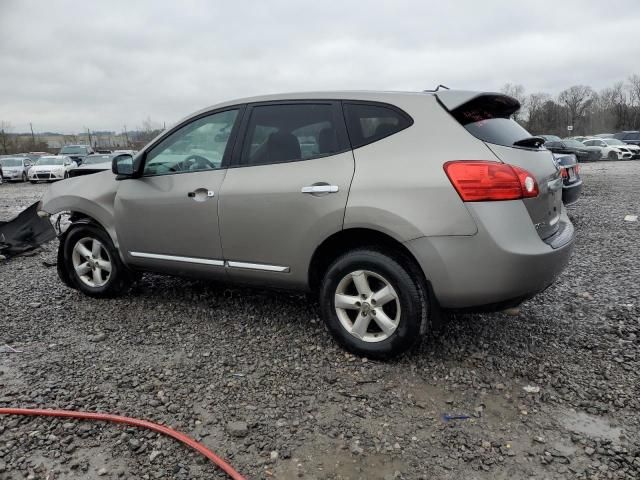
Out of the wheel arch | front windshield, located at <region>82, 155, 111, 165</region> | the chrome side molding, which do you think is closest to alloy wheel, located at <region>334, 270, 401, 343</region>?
the wheel arch

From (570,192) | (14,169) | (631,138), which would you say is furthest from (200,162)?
(631,138)

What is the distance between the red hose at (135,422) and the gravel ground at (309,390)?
0.04 m

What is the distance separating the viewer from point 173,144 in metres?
4.21

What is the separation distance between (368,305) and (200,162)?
180cm

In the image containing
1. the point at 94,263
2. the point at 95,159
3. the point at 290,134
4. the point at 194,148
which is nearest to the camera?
the point at 290,134

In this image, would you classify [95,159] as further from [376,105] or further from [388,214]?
[388,214]

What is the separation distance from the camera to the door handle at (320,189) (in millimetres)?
3260

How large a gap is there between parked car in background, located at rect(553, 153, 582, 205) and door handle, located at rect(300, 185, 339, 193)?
4.97 m

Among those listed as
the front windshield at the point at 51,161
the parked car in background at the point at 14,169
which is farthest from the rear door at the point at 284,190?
the parked car in background at the point at 14,169

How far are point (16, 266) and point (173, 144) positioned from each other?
3.40 meters

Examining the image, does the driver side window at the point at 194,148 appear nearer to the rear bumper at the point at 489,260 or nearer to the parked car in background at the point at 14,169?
the rear bumper at the point at 489,260

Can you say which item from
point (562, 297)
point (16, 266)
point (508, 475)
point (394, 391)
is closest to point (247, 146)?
point (394, 391)

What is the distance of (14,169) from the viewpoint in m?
25.4

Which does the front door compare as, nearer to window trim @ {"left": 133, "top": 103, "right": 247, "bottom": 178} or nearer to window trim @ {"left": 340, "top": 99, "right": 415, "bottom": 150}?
window trim @ {"left": 133, "top": 103, "right": 247, "bottom": 178}
